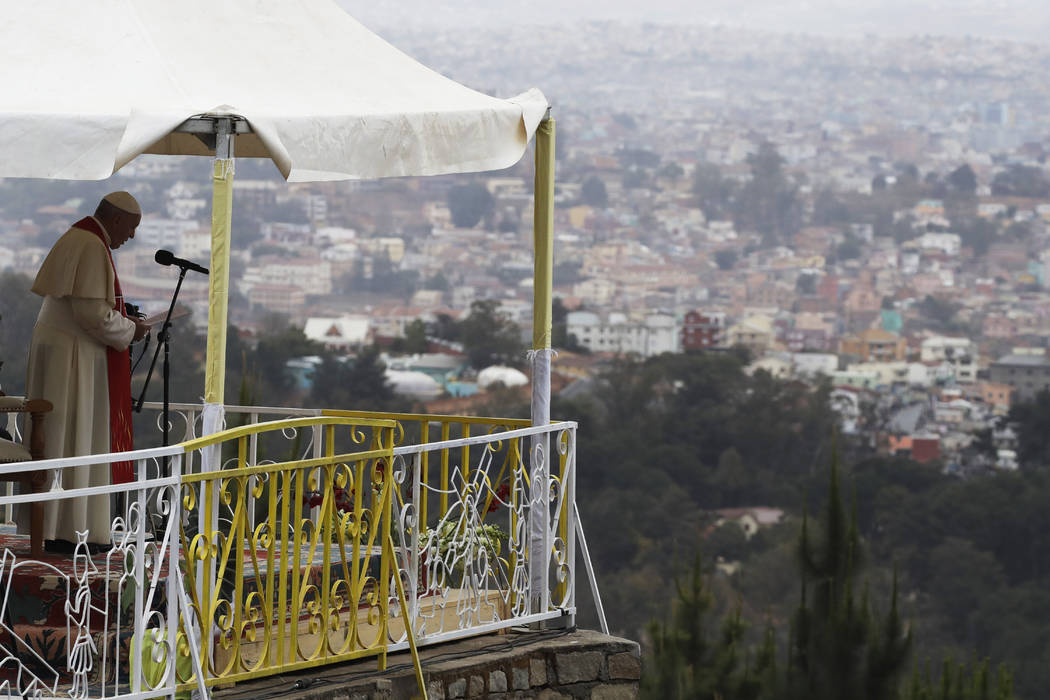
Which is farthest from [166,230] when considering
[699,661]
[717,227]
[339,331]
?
[699,661]

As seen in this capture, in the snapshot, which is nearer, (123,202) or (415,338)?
(123,202)

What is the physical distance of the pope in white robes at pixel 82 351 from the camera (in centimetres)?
530

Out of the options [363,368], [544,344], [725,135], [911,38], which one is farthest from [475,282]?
[544,344]

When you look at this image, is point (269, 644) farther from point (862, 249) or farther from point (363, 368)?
point (862, 249)

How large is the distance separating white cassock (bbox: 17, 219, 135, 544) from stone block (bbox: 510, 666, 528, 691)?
61.0 inches

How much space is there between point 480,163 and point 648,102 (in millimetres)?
93110

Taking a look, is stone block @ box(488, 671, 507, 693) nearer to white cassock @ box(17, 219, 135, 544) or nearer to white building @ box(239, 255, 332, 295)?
white cassock @ box(17, 219, 135, 544)

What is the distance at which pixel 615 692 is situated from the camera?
597 centimetres

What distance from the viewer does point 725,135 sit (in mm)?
94438

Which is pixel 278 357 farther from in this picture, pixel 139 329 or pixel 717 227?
pixel 139 329

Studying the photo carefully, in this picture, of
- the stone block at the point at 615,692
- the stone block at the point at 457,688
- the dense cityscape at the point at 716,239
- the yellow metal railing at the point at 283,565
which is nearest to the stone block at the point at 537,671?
the stone block at the point at 615,692

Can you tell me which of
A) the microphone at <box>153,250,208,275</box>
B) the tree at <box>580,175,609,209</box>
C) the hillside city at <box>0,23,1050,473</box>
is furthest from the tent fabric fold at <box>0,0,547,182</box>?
the tree at <box>580,175,609,209</box>

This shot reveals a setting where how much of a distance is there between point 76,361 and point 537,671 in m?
2.00

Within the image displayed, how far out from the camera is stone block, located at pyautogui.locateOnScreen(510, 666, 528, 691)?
5546 mm
